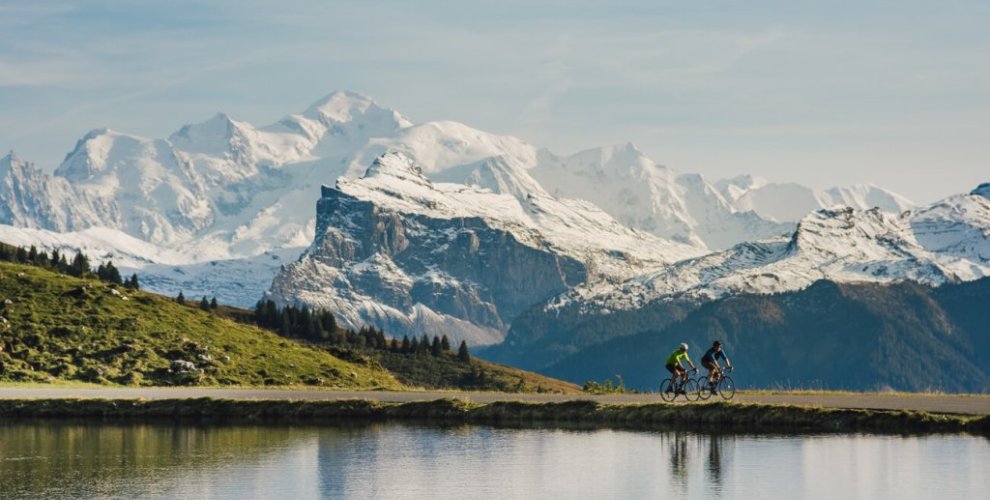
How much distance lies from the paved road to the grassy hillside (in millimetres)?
12068

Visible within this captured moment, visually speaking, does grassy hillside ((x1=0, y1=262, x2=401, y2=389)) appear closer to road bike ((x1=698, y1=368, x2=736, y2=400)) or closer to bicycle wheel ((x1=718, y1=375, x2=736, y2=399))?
road bike ((x1=698, y1=368, x2=736, y2=400))

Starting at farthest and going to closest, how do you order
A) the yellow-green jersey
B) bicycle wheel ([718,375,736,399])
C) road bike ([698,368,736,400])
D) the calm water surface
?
road bike ([698,368,736,400]) → bicycle wheel ([718,375,736,399]) → the yellow-green jersey → the calm water surface

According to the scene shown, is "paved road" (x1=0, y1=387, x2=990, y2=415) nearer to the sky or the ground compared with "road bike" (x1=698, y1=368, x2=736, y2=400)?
nearer to the ground

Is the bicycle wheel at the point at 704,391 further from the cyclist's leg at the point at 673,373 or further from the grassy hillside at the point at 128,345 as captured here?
the grassy hillside at the point at 128,345

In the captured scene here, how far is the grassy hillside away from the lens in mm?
151000

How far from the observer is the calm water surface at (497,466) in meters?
68.1

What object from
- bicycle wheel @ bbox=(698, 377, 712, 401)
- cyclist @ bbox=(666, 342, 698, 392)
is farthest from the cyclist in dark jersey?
bicycle wheel @ bbox=(698, 377, 712, 401)

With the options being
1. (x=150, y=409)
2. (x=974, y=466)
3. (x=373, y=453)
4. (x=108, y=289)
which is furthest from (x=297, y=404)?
(x=108, y=289)

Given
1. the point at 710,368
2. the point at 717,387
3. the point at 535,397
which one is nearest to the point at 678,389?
the point at 717,387

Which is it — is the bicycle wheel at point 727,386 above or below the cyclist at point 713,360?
below

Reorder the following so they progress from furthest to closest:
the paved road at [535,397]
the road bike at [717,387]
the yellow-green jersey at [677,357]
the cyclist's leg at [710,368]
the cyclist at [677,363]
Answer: the paved road at [535,397], the road bike at [717,387], the cyclist's leg at [710,368], the cyclist at [677,363], the yellow-green jersey at [677,357]

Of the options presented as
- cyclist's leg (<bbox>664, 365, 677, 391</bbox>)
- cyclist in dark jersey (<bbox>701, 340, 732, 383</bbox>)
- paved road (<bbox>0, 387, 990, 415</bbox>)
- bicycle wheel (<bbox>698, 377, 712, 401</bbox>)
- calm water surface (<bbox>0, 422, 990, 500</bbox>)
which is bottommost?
calm water surface (<bbox>0, 422, 990, 500</bbox>)

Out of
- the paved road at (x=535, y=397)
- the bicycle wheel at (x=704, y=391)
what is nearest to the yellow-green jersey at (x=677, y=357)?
the bicycle wheel at (x=704, y=391)

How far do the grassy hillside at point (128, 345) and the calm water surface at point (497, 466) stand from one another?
56.9 metres
